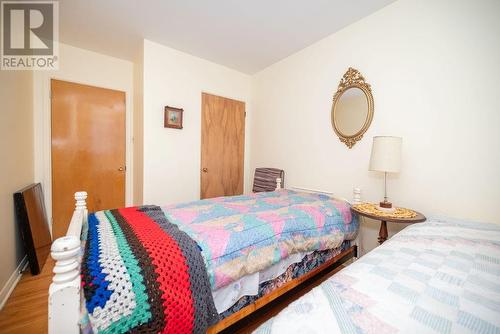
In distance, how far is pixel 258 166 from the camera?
3627mm

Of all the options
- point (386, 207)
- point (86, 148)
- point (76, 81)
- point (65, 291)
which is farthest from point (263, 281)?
point (76, 81)

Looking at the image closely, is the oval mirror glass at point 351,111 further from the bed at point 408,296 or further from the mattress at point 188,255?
the bed at point 408,296

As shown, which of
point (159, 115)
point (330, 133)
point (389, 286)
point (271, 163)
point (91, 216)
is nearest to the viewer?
point (389, 286)

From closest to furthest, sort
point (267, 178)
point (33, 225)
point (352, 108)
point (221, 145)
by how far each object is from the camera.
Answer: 1. point (33, 225)
2. point (352, 108)
3. point (267, 178)
4. point (221, 145)

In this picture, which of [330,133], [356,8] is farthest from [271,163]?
[356,8]

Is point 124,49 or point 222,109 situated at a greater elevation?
point 124,49

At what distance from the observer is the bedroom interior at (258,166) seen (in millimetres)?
765

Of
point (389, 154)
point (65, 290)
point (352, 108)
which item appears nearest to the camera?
point (65, 290)

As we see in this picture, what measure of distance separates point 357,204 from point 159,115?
2.57 metres

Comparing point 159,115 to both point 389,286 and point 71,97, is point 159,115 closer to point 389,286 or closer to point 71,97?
point 71,97

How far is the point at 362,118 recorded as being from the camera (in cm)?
222

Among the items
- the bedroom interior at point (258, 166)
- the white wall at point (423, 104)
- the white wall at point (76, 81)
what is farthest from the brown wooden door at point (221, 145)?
the white wall at point (423, 104)

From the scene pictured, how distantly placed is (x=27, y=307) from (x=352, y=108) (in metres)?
3.35

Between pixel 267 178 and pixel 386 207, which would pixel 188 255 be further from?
pixel 267 178
